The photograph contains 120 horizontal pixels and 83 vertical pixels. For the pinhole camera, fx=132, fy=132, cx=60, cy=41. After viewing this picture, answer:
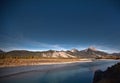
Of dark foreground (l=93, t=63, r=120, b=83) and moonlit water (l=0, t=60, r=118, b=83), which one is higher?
dark foreground (l=93, t=63, r=120, b=83)

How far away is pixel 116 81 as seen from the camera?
10648mm

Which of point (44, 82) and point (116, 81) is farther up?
point (116, 81)

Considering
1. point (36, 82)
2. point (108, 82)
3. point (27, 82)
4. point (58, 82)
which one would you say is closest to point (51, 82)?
Result: point (58, 82)

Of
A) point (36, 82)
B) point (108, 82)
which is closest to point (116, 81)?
point (108, 82)

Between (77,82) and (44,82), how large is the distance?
5494 mm

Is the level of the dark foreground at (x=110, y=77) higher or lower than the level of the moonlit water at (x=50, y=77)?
higher

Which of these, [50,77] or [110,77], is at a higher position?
[110,77]

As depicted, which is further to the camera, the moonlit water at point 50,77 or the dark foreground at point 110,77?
the moonlit water at point 50,77

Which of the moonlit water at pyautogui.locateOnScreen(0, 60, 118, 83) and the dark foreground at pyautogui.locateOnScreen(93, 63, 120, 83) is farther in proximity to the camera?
the moonlit water at pyautogui.locateOnScreen(0, 60, 118, 83)

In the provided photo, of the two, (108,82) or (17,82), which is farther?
(17,82)

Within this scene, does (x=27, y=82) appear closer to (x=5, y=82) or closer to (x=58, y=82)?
(x=5, y=82)

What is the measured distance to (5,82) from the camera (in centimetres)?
2130

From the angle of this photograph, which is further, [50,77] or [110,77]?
[50,77]

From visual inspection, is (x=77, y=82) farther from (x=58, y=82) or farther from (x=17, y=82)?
(x=17, y=82)
